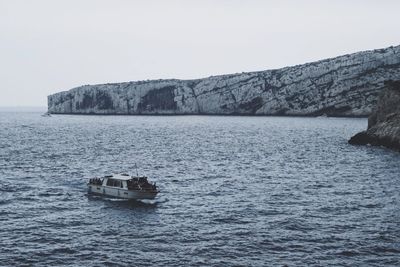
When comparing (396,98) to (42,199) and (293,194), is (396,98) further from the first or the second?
(42,199)

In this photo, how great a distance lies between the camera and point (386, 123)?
98.4 m

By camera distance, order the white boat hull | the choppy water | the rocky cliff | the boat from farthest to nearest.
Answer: the rocky cliff < the boat < the white boat hull < the choppy water

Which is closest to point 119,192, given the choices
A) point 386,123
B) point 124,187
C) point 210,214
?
point 124,187

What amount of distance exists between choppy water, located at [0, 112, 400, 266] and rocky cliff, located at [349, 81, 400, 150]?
12.8 m

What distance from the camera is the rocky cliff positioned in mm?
93688

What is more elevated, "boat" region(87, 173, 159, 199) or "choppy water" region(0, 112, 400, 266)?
"boat" region(87, 173, 159, 199)

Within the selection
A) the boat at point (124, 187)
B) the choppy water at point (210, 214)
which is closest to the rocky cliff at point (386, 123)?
the choppy water at point (210, 214)

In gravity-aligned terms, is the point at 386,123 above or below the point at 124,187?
above

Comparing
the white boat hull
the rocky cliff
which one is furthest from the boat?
the rocky cliff

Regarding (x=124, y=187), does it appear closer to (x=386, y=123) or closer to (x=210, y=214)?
(x=210, y=214)

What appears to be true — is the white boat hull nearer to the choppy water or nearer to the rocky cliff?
the choppy water

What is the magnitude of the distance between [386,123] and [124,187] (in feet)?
222

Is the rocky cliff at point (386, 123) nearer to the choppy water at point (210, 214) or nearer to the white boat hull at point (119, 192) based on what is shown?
the choppy water at point (210, 214)

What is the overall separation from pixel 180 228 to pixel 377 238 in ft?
51.6
